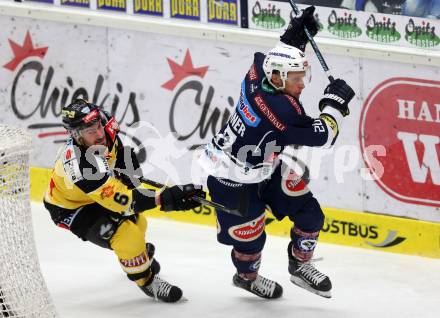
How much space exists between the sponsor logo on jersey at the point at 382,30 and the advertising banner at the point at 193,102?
146 millimetres

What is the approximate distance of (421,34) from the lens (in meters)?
7.09

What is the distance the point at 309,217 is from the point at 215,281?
3.03ft

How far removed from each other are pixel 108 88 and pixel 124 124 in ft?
0.89

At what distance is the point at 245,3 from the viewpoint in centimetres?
773

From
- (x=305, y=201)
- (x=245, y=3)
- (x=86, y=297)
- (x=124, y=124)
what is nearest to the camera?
(x=305, y=201)

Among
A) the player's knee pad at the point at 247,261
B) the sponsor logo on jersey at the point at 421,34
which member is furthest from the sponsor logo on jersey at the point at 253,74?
the sponsor logo on jersey at the point at 421,34

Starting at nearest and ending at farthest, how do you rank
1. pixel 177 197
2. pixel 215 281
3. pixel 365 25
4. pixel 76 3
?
pixel 177 197, pixel 215 281, pixel 365 25, pixel 76 3

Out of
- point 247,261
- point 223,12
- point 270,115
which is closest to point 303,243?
point 247,261

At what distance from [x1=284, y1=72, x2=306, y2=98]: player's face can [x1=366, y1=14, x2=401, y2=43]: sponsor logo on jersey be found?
1254 mm

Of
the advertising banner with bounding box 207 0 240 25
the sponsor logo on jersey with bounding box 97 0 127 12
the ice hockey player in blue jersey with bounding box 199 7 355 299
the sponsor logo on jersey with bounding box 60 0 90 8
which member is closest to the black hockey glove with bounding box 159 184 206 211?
the ice hockey player in blue jersey with bounding box 199 7 355 299

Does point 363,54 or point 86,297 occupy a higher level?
point 363,54

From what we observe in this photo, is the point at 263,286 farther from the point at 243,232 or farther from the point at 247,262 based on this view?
the point at 243,232

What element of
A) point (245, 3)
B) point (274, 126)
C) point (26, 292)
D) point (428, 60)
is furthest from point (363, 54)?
point (26, 292)

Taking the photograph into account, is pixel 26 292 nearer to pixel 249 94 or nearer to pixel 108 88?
pixel 249 94
